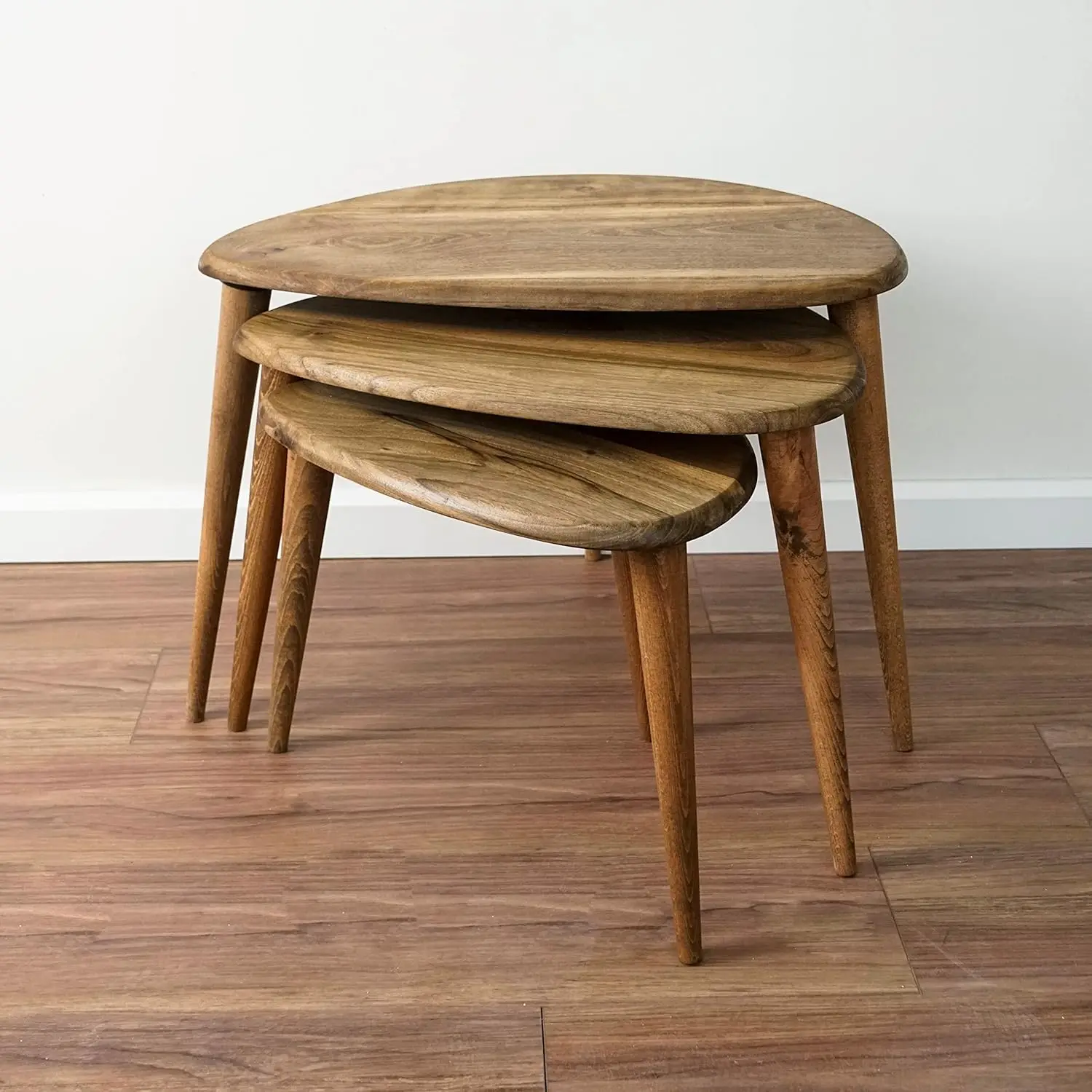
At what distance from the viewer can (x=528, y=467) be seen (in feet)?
2.85

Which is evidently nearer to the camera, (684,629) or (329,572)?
(684,629)

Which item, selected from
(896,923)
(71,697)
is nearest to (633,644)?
(896,923)

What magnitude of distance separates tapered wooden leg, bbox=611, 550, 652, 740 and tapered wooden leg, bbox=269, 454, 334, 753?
0.27 metres

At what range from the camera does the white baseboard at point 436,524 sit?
1562 millimetres

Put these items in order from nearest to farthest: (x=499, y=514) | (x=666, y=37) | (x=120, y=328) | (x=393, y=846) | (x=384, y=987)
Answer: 1. (x=499, y=514)
2. (x=384, y=987)
3. (x=393, y=846)
4. (x=666, y=37)
5. (x=120, y=328)

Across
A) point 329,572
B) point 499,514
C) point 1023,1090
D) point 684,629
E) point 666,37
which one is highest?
point 666,37

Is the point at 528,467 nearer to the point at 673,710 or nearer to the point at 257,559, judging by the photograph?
the point at 673,710

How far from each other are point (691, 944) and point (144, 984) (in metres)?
0.41

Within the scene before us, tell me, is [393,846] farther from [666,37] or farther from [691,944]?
[666,37]

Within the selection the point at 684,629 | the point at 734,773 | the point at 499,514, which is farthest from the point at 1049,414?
the point at 499,514

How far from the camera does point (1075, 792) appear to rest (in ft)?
3.72

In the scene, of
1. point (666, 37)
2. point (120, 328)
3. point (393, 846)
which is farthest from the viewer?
point (120, 328)

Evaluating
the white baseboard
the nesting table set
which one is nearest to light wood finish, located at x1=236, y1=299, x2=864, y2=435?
the nesting table set

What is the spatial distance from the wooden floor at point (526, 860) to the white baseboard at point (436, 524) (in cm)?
10
